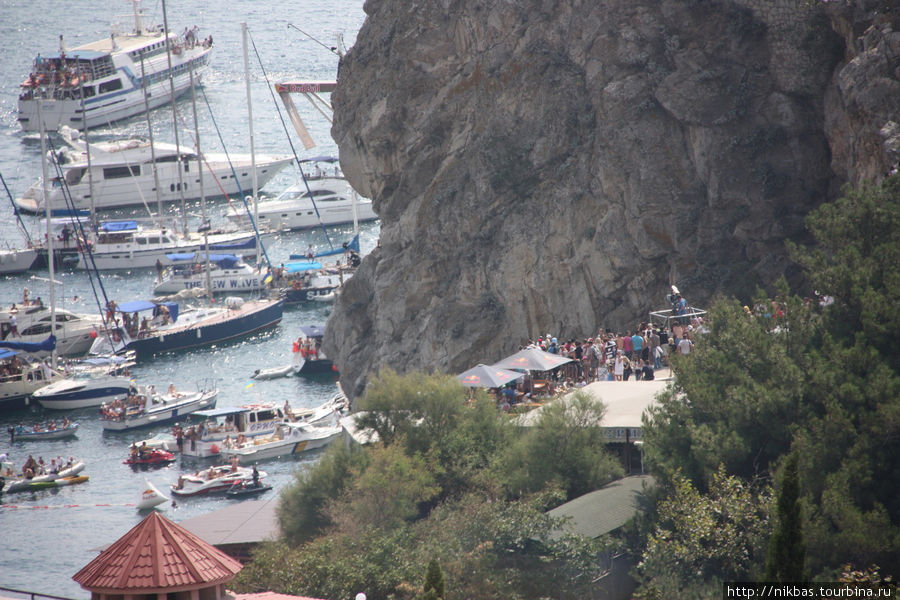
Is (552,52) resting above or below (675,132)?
above

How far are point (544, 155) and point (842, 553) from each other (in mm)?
26930

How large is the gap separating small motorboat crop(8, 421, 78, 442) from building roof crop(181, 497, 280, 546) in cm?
2412

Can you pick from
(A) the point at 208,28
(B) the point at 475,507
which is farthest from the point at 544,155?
(A) the point at 208,28

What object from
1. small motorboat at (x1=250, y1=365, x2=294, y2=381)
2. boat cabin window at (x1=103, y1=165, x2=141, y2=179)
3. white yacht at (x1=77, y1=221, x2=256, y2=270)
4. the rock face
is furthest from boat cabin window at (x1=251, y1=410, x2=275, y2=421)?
boat cabin window at (x1=103, y1=165, x2=141, y2=179)

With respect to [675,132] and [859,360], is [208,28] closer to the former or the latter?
[675,132]

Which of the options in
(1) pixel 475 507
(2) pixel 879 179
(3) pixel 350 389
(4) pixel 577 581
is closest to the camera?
(4) pixel 577 581

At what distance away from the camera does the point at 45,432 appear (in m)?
60.1

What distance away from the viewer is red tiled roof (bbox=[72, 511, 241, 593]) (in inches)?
734

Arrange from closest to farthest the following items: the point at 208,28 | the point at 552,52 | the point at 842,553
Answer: the point at 842,553 < the point at 552,52 < the point at 208,28

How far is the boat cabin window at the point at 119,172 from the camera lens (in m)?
103

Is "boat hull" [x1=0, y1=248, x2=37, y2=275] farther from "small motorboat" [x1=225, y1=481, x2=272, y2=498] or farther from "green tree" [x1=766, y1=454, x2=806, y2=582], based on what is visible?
"green tree" [x1=766, y1=454, x2=806, y2=582]

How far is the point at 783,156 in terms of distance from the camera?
42562 millimetres

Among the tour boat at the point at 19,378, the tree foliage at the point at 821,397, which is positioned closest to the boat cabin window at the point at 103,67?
the tour boat at the point at 19,378

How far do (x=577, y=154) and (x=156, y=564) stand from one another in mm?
31927
